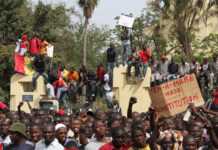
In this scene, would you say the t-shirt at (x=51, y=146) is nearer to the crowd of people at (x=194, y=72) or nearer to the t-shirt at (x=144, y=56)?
the crowd of people at (x=194, y=72)

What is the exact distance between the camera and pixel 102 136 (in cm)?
841

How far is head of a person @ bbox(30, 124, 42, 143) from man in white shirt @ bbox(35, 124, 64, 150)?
0.34m

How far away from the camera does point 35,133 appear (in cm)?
916

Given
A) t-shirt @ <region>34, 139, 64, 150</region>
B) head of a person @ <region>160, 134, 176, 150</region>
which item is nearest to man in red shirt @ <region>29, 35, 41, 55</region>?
head of a person @ <region>160, 134, 176, 150</region>

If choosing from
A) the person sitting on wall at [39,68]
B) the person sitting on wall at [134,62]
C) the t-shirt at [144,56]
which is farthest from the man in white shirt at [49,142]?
the person sitting on wall at [39,68]

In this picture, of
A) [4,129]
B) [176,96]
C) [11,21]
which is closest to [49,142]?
[4,129]

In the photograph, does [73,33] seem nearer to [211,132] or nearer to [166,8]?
[166,8]

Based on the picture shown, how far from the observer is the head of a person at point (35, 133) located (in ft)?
30.0

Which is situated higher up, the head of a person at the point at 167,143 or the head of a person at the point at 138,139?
the head of a person at the point at 138,139

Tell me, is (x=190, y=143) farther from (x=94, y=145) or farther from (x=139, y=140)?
(x=94, y=145)

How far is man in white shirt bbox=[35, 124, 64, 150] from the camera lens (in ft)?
27.9

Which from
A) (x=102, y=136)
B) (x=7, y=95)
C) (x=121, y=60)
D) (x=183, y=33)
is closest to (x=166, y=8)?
(x=183, y=33)

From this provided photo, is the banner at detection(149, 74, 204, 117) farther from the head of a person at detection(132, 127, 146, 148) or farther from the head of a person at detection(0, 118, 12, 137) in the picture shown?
the head of a person at detection(132, 127, 146, 148)

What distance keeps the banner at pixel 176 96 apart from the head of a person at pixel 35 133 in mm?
3581
